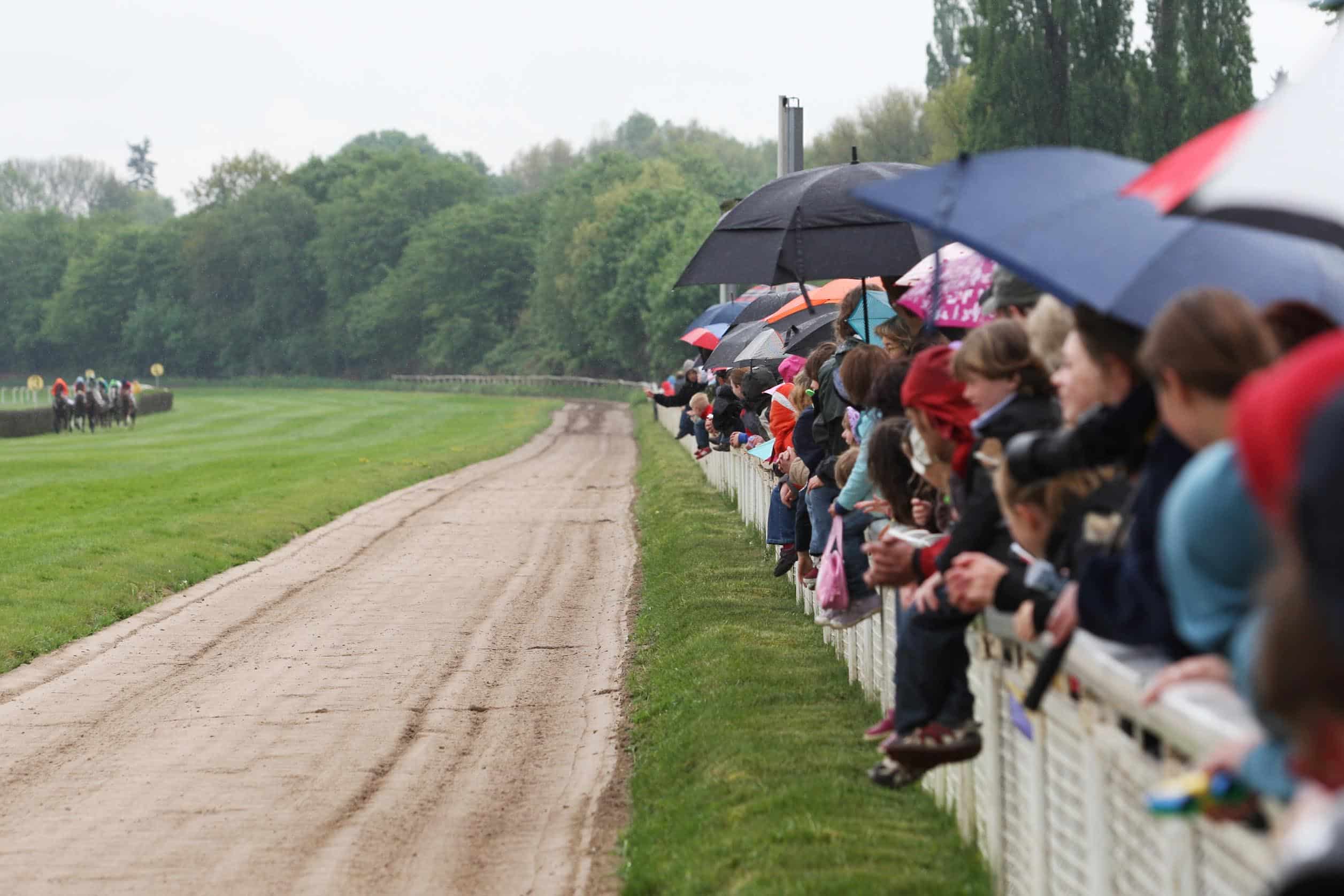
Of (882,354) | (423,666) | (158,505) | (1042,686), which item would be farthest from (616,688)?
(158,505)

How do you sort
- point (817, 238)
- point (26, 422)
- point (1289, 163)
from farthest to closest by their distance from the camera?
point (26, 422)
point (817, 238)
point (1289, 163)

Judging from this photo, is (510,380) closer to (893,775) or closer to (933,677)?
(893,775)

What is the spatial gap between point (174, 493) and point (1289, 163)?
2665cm

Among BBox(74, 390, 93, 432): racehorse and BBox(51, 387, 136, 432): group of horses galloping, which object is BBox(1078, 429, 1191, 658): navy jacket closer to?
BBox(51, 387, 136, 432): group of horses galloping

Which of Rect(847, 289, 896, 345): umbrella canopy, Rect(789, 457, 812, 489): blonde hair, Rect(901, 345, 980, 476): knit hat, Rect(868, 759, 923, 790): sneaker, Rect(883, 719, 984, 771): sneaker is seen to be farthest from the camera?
Rect(847, 289, 896, 345): umbrella canopy

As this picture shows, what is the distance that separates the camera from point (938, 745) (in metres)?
5.34

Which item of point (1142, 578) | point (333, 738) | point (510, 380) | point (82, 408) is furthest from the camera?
point (510, 380)

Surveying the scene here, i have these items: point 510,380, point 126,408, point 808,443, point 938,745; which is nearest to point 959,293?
point 938,745

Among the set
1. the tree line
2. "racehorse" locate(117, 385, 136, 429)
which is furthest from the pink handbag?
"racehorse" locate(117, 385, 136, 429)

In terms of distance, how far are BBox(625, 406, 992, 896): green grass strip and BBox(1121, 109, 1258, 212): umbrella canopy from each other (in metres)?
2.61

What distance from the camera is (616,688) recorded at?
10852 mm

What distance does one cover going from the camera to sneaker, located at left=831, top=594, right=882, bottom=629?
316 inches

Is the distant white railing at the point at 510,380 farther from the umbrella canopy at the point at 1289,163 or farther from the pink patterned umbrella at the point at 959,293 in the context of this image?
the umbrella canopy at the point at 1289,163

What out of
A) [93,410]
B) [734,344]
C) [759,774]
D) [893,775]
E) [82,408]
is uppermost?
[734,344]
